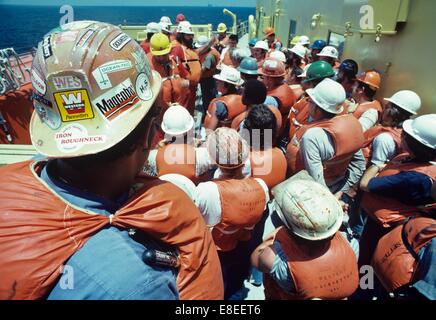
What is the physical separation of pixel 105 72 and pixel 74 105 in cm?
16

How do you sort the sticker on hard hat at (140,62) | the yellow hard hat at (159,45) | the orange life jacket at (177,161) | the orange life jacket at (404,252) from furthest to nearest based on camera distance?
the yellow hard hat at (159,45) < the orange life jacket at (177,161) < the orange life jacket at (404,252) < the sticker on hard hat at (140,62)

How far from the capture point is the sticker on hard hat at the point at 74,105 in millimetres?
961

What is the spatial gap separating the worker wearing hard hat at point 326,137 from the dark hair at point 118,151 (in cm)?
204

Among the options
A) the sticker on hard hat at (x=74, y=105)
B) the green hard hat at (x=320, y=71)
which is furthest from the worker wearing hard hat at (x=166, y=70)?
the sticker on hard hat at (x=74, y=105)

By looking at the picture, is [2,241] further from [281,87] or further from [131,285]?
[281,87]

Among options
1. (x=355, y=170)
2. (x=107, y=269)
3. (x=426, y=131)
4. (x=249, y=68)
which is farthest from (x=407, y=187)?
(x=249, y=68)

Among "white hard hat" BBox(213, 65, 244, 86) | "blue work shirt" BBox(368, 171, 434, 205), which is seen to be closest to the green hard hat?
"white hard hat" BBox(213, 65, 244, 86)

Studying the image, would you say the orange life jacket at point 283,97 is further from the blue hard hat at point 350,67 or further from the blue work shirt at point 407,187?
the blue work shirt at point 407,187

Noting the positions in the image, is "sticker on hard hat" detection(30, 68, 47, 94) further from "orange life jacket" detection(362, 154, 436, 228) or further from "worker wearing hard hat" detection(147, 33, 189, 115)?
"worker wearing hard hat" detection(147, 33, 189, 115)

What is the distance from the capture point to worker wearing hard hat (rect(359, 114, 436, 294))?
7.08 ft

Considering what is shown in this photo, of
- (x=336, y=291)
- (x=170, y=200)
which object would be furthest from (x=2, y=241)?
(x=336, y=291)

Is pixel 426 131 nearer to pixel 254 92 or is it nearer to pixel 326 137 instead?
pixel 326 137

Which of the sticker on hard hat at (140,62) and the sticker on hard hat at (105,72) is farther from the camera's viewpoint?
the sticker on hard hat at (140,62)

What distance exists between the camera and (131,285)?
33.9 inches
